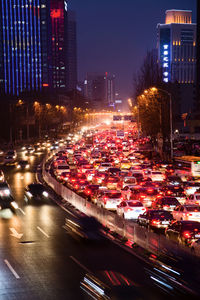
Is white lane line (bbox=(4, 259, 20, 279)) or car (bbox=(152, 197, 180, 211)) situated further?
car (bbox=(152, 197, 180, 211))

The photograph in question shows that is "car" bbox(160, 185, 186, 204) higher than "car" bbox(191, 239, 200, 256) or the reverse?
the reverse

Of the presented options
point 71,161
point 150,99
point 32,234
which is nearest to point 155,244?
point 32,234

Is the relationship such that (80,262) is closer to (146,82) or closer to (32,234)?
(32,234)

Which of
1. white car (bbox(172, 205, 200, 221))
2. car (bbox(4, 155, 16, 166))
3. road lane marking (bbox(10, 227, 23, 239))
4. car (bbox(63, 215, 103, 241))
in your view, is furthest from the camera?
car (bbox(4, 155, 16, 166))

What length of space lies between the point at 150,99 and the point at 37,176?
40177 millimetres

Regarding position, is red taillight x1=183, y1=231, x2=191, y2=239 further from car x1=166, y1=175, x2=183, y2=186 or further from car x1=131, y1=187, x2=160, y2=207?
car x1=166, y1=175, x2=183, y2=186

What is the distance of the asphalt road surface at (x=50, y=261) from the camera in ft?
47.1

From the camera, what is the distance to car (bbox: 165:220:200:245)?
1855 centimetres

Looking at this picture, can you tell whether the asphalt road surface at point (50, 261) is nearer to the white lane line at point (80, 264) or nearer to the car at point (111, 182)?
the white lane line at point (80, 264)

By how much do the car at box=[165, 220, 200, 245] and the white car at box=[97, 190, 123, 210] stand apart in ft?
36.6

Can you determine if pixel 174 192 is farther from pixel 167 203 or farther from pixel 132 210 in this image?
pixel 132 210

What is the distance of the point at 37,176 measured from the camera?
2141 inches

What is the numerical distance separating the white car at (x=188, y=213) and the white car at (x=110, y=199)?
21.6 ft

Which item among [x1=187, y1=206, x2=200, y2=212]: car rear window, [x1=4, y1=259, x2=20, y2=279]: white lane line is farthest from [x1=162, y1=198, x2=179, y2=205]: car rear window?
[x1=4, y1=259, x2=20, y2=279]: white lane line
